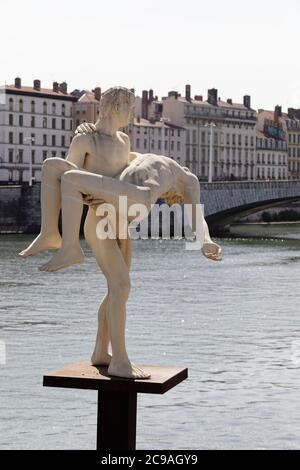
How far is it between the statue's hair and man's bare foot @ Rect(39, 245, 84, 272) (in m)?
0.74

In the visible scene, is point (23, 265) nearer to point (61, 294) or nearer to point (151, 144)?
point (61, 294)

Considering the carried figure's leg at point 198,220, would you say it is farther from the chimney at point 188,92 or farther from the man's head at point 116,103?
the chimney at point 188,92

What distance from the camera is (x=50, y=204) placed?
258 inches

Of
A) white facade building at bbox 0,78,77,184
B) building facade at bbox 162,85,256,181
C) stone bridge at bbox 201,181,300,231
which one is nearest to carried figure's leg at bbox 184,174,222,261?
stone bridge at bbox 201,181,300,231

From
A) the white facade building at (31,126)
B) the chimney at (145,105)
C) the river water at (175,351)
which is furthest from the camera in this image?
the chimney at (145,105)

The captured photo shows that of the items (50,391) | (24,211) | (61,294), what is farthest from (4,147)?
(50,391)

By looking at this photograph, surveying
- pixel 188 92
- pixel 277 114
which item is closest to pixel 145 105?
pixel 188 92

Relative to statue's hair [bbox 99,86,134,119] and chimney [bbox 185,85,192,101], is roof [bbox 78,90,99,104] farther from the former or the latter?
statue's hair [bbox 99,86,134,119]

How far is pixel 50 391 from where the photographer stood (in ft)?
40.7

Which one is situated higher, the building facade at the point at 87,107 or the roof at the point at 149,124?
the building facade at the point at 87,107

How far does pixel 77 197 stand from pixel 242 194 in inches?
1949

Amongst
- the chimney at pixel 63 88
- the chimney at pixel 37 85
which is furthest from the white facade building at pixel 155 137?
the chimney at pixel 37 85

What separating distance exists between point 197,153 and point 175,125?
490 cm

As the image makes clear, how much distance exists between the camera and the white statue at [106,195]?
645cm
